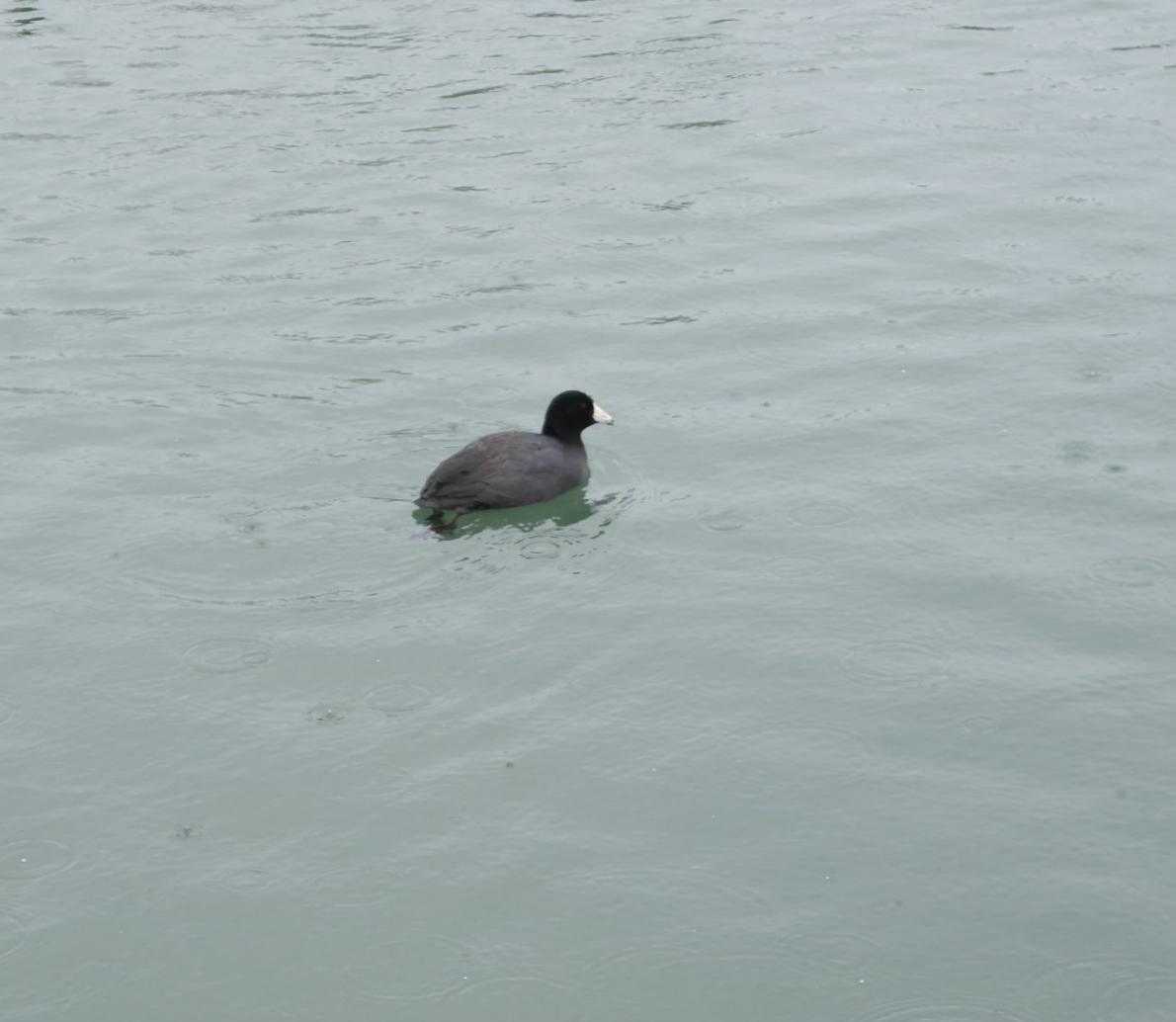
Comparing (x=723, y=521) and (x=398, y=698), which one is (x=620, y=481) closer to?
(x=723, y=521)

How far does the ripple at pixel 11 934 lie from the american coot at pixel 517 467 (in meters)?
3.95

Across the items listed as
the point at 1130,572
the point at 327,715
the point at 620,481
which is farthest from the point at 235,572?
the point at 1130,572

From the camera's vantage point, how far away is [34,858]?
8.20 metres

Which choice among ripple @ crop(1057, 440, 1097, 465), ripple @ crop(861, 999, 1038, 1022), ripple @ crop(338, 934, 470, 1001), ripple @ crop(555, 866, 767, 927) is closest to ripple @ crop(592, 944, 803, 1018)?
ripple @ crop(555, 866, 767, 927)

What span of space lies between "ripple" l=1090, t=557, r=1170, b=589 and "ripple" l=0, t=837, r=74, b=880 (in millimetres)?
5306

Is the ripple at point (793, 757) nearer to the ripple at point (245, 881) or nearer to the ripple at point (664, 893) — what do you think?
the ripple at point (664, 893)

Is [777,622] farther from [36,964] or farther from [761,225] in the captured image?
[761,225]

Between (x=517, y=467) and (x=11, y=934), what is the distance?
14.7ft

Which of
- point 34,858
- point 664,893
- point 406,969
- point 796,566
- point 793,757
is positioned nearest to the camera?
point 406,969

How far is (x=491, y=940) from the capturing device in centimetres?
764

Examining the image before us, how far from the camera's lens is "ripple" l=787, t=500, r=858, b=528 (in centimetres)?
1109

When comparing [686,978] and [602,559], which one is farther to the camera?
[602,559]

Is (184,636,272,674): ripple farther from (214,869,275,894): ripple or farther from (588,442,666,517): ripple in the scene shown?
(588,442,666,517): ripple

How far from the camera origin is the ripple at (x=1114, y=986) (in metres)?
7.23
